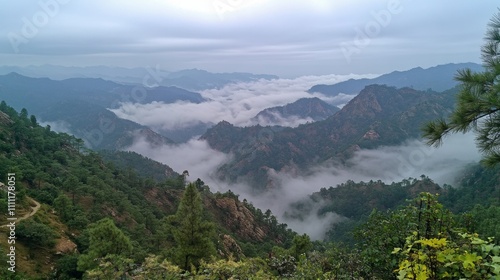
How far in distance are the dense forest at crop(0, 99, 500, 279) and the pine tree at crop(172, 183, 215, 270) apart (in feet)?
0.17

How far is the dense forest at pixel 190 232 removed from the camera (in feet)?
16.6

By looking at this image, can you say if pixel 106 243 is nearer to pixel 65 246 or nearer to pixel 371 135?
pixel 65 246

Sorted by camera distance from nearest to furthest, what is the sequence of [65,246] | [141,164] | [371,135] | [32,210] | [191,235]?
1. [191,235]
2. [65,246]
3. [32,210]
4. [141,164]
5. [371,135]

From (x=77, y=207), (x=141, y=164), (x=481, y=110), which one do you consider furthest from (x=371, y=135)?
(x=481, y=110)

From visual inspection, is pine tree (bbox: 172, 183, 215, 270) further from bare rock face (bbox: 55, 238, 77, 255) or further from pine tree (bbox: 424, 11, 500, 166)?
pine tree (bbox: 424, 11, 500, 166)

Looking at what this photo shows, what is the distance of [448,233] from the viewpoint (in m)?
5.45

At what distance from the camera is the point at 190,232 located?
16984 millimetres

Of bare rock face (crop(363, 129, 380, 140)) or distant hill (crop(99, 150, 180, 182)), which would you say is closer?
distant hill (crop(99, 150, 180, 182))

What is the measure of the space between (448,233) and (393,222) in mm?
880

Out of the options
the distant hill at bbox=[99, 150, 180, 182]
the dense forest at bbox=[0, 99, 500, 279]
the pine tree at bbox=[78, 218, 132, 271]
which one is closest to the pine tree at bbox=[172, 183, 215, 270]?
the dense forest at bbox=[0, 99, 500, 279]

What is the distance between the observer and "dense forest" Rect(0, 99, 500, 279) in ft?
16.6

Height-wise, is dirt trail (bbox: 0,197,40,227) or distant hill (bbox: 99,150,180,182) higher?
distant hill (bbox: 99,150,180,182)

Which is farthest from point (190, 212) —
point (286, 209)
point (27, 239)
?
point (286, 209)

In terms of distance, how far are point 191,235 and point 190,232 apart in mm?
158
